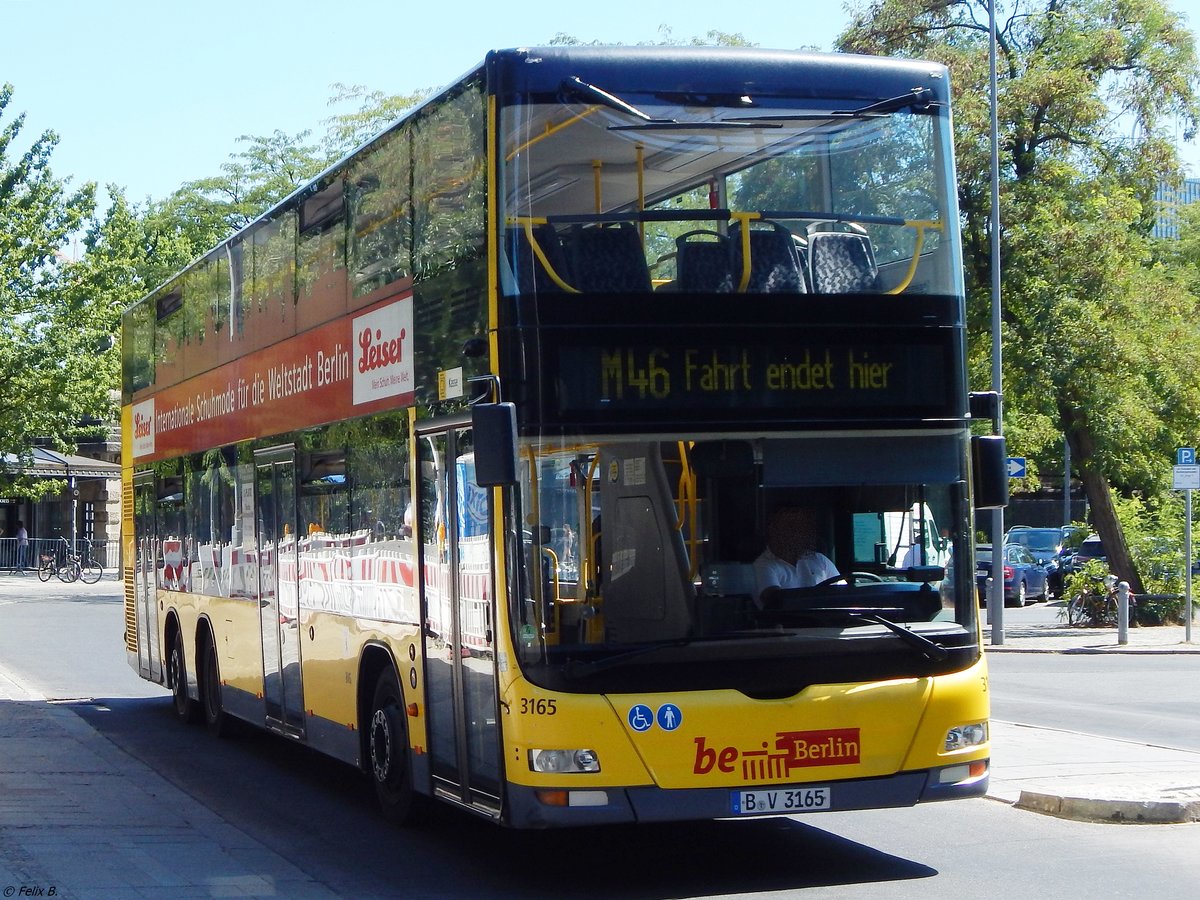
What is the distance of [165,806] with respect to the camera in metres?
11.0

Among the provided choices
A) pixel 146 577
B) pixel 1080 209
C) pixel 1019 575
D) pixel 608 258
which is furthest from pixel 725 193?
pixel 1019 575

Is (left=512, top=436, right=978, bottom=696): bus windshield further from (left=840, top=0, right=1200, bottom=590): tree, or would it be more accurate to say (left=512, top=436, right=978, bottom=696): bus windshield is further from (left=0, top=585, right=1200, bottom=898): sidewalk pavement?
(left=840, top=0, right=1200, bottom=590): tree

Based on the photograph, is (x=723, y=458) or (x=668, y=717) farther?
(x=723, y=458)

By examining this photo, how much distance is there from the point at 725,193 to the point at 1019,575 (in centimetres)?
3316

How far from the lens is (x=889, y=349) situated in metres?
8.24

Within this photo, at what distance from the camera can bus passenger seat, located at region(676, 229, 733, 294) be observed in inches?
318

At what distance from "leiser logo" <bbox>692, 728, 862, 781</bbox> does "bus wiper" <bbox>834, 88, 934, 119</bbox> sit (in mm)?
3050

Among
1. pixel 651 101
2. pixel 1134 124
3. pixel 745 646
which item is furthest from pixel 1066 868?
pixel 1134 124

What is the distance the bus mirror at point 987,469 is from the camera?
28.1ft

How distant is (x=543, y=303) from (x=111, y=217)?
4472cm

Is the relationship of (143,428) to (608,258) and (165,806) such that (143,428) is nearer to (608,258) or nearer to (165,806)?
(165,806)

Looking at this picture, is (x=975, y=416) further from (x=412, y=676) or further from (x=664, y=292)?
(x=412, y=676)

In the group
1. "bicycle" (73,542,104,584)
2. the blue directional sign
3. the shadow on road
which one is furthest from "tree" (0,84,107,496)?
the blue directional sign

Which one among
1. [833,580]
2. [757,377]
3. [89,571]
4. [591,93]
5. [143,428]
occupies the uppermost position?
[591,93]
